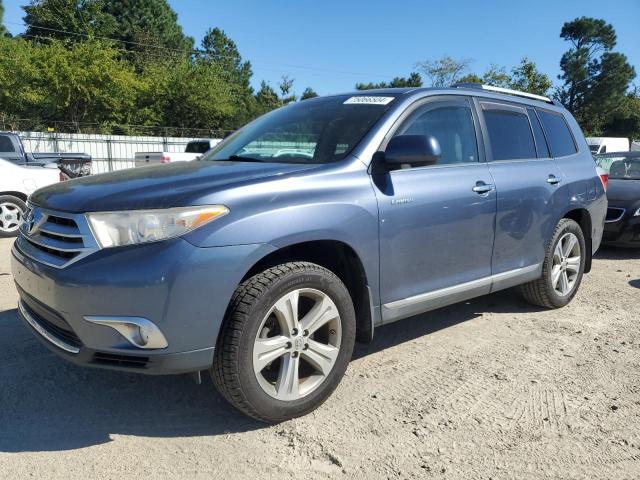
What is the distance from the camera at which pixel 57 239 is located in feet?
8.24

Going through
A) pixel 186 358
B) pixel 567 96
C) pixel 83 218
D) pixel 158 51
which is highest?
pixel 158 51

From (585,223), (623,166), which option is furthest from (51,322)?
(623,166)

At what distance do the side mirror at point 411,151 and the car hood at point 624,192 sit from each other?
5438 mm

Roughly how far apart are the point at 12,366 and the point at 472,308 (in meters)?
3.57

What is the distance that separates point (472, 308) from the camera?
4688mm

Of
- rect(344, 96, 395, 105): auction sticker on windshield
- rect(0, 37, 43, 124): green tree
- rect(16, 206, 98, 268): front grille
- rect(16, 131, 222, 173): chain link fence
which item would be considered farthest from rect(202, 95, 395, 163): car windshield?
rect(0, 37, 43, 124): green tree

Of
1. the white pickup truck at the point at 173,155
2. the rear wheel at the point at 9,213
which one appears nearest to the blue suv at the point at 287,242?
the rear wheel at the point at 9,213

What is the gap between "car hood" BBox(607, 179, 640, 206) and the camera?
7109 millimetres

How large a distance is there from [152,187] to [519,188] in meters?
2.62

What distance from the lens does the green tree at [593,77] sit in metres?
58.7

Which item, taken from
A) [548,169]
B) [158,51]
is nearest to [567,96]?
[158,51]

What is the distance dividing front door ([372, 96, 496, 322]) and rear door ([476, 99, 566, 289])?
145 mm

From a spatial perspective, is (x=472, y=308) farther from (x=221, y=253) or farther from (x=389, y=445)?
(x=221, y=253)

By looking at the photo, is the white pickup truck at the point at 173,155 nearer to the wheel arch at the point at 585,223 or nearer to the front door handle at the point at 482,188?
the wheel arch at the point at 585,223
